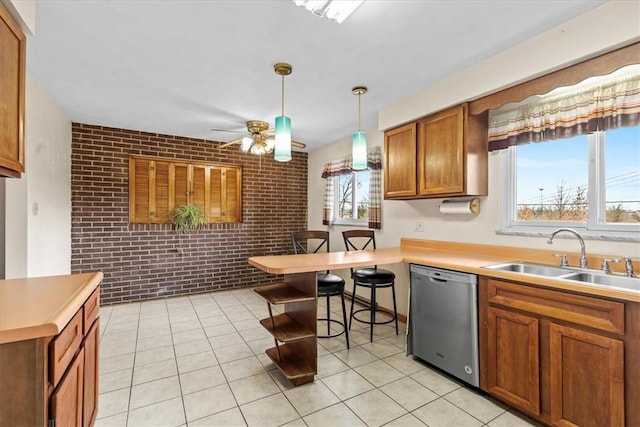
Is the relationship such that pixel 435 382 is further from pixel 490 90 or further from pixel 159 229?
pixel 159 229

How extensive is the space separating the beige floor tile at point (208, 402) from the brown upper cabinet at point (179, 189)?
2911 mm

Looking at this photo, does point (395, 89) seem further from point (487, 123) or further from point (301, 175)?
point (301, 175)

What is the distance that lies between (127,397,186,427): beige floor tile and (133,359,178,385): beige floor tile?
1.20ft

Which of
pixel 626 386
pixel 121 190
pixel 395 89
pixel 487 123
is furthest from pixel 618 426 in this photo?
pixel 121 190

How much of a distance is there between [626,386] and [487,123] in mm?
1983

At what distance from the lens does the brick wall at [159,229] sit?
12.7 ft

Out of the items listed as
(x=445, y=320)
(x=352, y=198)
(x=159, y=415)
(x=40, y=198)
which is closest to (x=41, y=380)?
(x=159, y=415)

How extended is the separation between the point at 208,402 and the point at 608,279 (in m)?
2.64

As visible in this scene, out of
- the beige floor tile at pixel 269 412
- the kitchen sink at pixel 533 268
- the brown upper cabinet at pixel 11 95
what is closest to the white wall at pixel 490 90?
the kitchen sink at pixel 533 268

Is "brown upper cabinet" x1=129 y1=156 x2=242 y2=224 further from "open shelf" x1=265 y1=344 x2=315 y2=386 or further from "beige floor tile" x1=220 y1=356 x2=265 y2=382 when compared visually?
"open shelf" x1=265 y1=344 x2=315 y2=386

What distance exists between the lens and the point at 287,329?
7.43ft

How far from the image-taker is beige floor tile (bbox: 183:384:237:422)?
1.86 m

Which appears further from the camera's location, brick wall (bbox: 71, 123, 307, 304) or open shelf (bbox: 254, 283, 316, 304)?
brick wall (bbox: 71, 123, 307, 304)

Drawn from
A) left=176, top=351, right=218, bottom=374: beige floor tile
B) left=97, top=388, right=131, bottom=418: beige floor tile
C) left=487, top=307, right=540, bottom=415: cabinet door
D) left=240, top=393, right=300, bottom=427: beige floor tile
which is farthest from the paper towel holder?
left=97, top=388, right=131, bottom=418: beige floor tile
